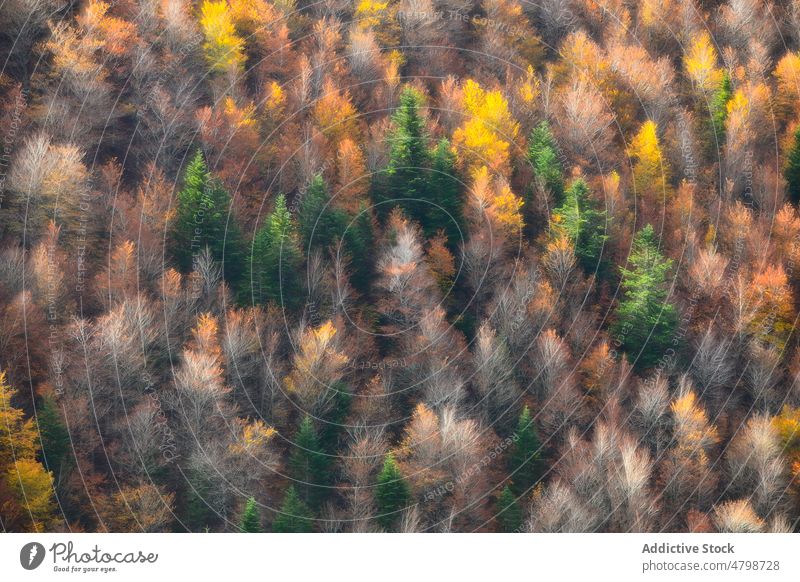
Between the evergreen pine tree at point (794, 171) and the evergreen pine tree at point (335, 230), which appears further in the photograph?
the evergreen pine tree at point (794, 171)

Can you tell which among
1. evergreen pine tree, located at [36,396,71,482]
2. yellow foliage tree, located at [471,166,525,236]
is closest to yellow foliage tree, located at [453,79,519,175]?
yellow foliage tree, located at [471,166,525,236]

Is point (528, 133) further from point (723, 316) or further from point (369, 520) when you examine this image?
point (369, 520)

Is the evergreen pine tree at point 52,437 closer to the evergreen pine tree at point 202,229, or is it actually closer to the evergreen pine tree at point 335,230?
the evergreen pine tree at point 202,229

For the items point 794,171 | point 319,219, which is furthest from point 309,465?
point 794,171

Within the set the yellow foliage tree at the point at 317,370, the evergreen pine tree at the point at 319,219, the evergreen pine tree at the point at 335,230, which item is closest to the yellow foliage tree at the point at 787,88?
the evergreen pine tree at the point at 335,230

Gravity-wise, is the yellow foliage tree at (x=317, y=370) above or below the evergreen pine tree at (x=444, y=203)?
below

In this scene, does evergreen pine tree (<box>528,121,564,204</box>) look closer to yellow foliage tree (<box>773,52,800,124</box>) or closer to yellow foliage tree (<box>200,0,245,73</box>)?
yellow foliage tree (<box>773,52,800,124</box>)

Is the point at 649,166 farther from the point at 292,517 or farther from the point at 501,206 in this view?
the point at 292,517

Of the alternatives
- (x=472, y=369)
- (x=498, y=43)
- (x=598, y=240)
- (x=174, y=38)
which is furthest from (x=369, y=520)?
(x=498, y=43)
